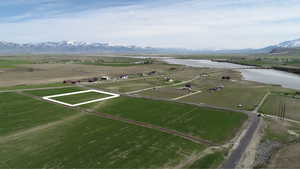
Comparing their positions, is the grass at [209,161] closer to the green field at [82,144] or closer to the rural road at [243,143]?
the rural road at [243,143]

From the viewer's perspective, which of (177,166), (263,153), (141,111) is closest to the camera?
(177,166)

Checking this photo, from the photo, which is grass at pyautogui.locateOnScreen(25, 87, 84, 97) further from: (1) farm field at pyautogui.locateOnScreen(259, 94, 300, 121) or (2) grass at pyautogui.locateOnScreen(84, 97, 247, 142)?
(1) farm field at pyautogui.locateOnScreen(259, 94, 300, 121)

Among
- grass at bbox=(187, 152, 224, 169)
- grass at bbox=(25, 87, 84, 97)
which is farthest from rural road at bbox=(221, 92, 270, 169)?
grass at bbox=(25, 87, 84, 97)

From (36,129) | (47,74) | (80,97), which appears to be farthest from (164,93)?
(47,74)

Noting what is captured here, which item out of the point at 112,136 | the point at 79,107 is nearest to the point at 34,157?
the point at 112,136

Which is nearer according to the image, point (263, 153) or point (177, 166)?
point (177, 166)

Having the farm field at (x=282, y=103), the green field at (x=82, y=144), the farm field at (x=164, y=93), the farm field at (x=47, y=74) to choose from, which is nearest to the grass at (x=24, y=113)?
the green field at (x=82, y=144)

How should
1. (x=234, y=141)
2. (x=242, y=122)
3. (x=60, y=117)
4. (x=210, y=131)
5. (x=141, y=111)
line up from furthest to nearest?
1. (x=141, y=111)
2. (x=60, y=117)
3. (x=242, y=122)
4. (x=210, y=131)
5. (x=234, y=141)

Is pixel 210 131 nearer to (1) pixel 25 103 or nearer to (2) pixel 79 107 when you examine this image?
(2) pixel 79 107
